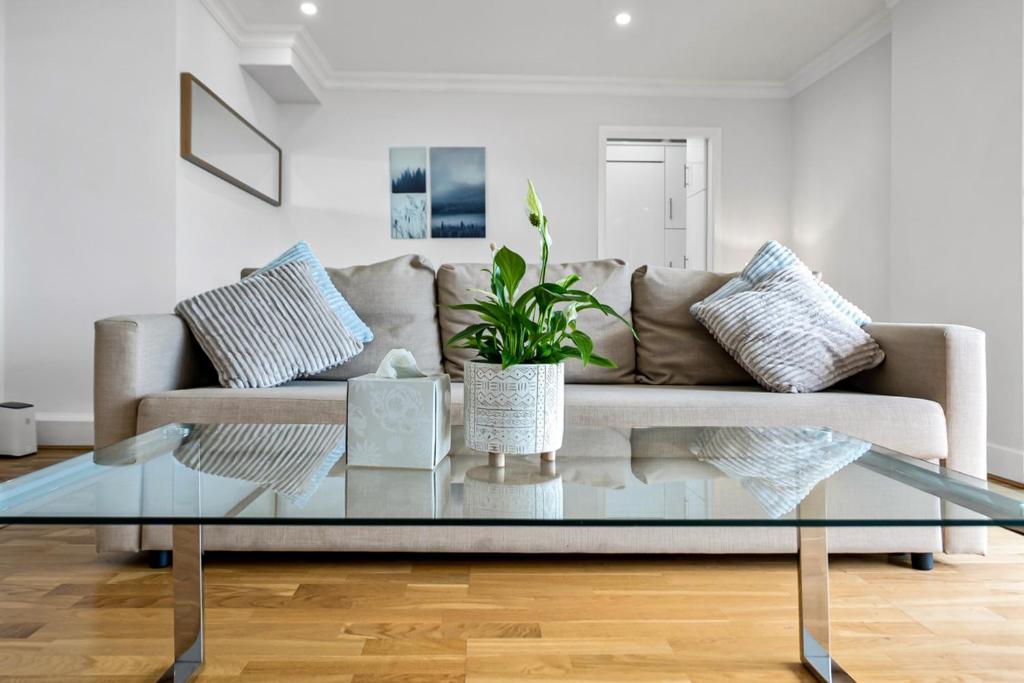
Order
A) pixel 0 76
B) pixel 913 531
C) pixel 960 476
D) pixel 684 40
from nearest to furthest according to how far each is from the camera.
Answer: pixel 960 476 → pixel 913 531 → pixel 0 76 → pixel 684 40

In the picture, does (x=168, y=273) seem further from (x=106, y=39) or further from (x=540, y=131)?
(x=540, y=131)

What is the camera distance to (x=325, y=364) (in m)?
2.12

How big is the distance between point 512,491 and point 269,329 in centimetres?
140

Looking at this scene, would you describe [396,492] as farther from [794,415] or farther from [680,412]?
[794,415]

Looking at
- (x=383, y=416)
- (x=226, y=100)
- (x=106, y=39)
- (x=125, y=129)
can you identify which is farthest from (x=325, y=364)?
(x=226, y=100)

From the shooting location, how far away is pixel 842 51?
463 cm

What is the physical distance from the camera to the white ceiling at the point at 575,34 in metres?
4.15

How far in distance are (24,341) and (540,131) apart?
146 inches

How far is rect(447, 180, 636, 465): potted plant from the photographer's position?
3.36ft

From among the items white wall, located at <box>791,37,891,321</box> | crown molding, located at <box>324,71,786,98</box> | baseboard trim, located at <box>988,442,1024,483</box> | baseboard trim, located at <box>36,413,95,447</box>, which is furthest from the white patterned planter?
crown molding, located at <box>324,71,786,98</box>

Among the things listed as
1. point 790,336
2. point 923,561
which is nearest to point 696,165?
point 790,336

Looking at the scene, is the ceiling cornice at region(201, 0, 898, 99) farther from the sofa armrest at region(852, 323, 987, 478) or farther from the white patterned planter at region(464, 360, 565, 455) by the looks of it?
the white patterned planter at region(464, 360, 565, 455)

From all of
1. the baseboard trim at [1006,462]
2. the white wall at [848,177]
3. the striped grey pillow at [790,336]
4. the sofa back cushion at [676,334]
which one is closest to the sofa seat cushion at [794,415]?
the striped grey pillow at [790,336]

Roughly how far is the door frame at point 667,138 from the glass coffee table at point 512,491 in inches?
169
